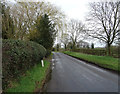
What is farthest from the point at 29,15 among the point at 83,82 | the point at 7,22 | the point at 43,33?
the point at 83,82

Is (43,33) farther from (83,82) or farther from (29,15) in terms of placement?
(83,82)

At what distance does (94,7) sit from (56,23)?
8186 millimetres

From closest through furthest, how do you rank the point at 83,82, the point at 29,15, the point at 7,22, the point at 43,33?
the point at 83,82, the point at 7,22, the point at 29,15, the point at 43,33

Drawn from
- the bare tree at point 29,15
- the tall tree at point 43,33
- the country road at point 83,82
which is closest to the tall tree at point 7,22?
the bare tree at point 29,15

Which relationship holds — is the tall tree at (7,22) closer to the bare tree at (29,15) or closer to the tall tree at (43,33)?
the bare tree at (29,15)

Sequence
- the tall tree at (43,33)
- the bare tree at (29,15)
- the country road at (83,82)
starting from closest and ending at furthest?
1. the country road at (83,82)
2. the bare tree at (29,15)
3. the tall tree at (43,33)

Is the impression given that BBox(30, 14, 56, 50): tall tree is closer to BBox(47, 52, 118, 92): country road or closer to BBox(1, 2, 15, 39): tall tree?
BBox(1, 2, 15, 39): tall tree

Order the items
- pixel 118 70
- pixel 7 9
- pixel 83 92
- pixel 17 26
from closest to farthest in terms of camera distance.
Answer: pixel 83 92 < pixel 118 70 < pixel 7 9 < pixel 17 26

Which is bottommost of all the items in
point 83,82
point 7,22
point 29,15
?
point 83,82

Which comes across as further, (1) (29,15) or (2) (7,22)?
(1) (29,15)

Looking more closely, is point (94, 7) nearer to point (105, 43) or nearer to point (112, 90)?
point (105, 43)

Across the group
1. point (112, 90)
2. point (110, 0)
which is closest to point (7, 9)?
point (112, 90)

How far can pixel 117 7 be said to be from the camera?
10992mm

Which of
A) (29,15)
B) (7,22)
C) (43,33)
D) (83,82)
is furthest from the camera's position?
(43,33)
